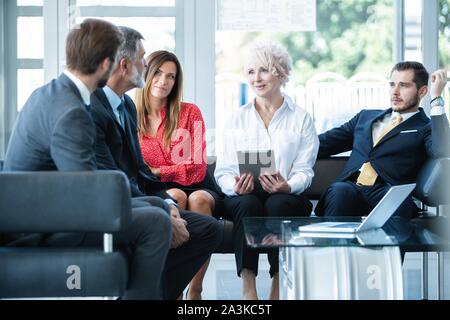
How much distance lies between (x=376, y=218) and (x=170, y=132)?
1465mm

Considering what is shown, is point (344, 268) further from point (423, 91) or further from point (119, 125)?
point (423, 91)

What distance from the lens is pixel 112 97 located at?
347 centimetres

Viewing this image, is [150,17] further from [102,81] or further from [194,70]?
[102,81]

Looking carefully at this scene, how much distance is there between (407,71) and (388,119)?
0.30 metres

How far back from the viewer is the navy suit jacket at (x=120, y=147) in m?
3.24

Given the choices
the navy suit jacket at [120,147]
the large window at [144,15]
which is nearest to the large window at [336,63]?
the large window at [144,15]

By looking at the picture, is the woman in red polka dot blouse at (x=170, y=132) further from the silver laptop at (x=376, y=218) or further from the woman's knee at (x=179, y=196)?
the silver laptop at (x=376, y=218)

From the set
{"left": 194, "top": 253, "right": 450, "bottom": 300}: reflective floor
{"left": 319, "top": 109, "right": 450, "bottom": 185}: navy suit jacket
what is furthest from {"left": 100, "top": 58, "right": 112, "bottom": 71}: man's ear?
{"left": 319, "top": 109, "right": 450, "bottom": 185}: navy suit jacket

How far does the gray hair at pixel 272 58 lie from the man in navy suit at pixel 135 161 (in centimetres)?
89

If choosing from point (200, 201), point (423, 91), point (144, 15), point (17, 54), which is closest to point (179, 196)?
point (200, 201)

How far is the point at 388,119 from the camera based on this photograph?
4.49m

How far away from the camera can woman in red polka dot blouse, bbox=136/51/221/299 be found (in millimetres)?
4141
